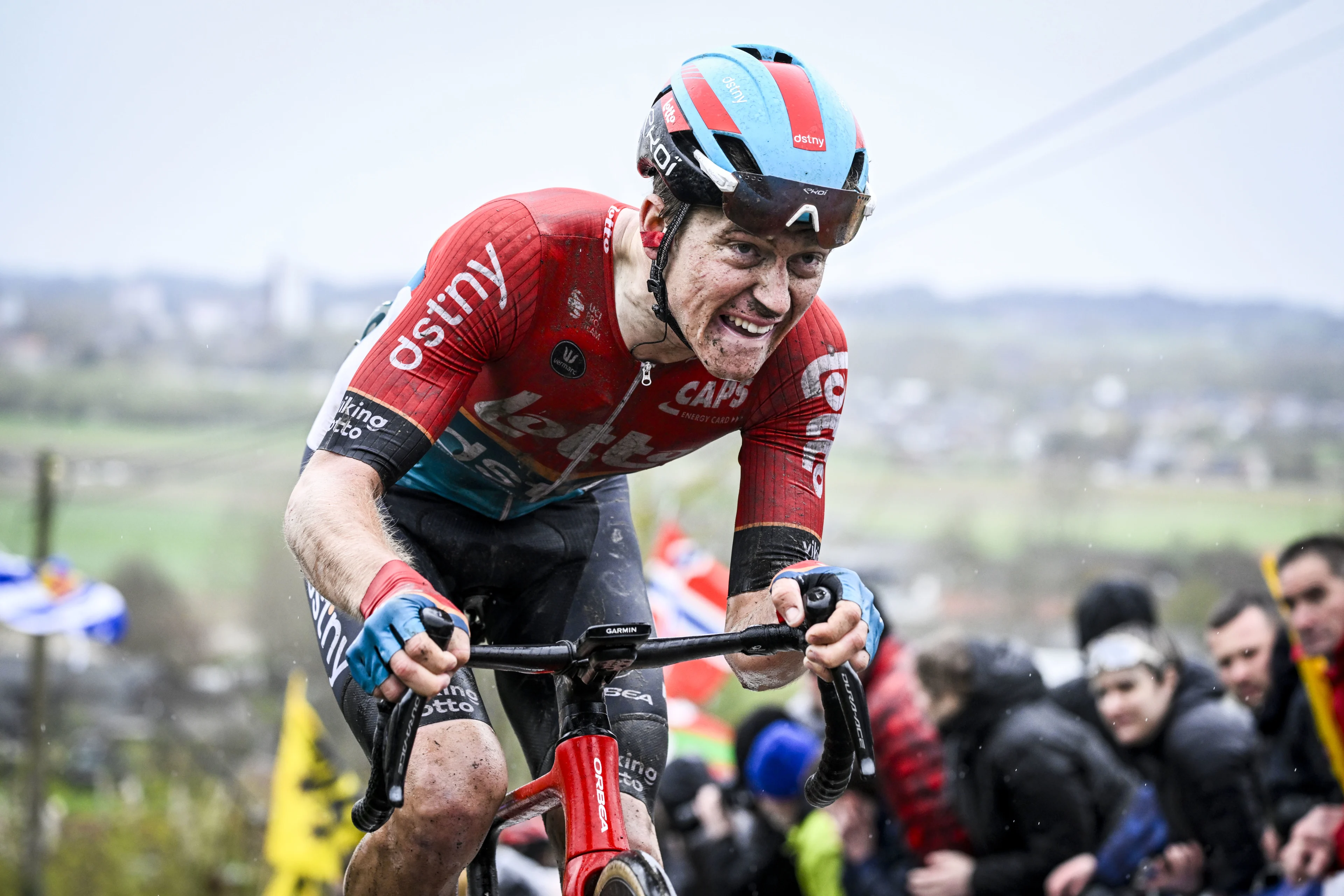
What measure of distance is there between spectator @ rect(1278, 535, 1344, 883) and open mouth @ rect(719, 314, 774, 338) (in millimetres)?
3814

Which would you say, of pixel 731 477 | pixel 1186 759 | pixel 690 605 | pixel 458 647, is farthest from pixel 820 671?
pixel 731 477

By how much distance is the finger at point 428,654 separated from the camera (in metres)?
2.44

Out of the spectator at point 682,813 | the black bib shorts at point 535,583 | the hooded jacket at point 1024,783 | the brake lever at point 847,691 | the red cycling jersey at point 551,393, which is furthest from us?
the spectator at point 682,813

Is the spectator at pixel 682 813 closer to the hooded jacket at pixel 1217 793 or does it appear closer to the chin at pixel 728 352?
the hooded jacket at pixel 1217 793

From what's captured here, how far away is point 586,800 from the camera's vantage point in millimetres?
3047

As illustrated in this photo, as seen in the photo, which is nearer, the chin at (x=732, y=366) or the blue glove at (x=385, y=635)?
the blue glove at (x=385, y=635)

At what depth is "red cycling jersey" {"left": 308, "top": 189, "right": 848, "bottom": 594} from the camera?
307 cm

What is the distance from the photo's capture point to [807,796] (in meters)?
3.09

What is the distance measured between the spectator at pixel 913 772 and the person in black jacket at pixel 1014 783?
0.05 metres

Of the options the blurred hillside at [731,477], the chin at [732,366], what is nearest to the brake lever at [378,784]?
the chin at [732,366]

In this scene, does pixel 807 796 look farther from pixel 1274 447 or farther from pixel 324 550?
pixel 1274 447

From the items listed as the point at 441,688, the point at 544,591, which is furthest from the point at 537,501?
the point at 441,688

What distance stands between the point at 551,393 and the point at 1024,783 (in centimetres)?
323

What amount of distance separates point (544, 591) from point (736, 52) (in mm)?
1589
